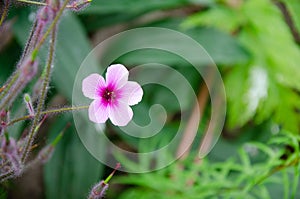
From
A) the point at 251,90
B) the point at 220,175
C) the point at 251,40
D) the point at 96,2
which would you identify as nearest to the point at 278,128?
the point at 251,90

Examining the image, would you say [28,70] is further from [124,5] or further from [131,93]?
[124,5]

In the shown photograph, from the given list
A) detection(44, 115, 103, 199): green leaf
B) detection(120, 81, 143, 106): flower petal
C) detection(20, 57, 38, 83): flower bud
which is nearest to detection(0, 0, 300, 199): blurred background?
→ detection(44, 115, 103, 199): green leaf

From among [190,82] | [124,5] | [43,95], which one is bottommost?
[190,82]

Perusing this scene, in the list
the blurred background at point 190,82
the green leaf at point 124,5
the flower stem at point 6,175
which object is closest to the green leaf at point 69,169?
the blurred background at point 190,82

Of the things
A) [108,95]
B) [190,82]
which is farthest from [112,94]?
[190,82]

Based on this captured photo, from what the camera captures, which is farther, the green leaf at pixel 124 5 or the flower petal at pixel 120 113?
the green leaf at pixel 124 5

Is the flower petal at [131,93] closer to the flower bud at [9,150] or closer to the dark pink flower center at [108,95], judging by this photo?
the dark pink flower center at [108,95]

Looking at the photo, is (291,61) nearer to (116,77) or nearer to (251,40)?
(251,40)

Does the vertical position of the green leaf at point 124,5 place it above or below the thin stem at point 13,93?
below

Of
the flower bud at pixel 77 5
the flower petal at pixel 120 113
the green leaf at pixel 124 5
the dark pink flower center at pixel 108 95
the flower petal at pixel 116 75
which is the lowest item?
the green leaf at pixel 124 5
